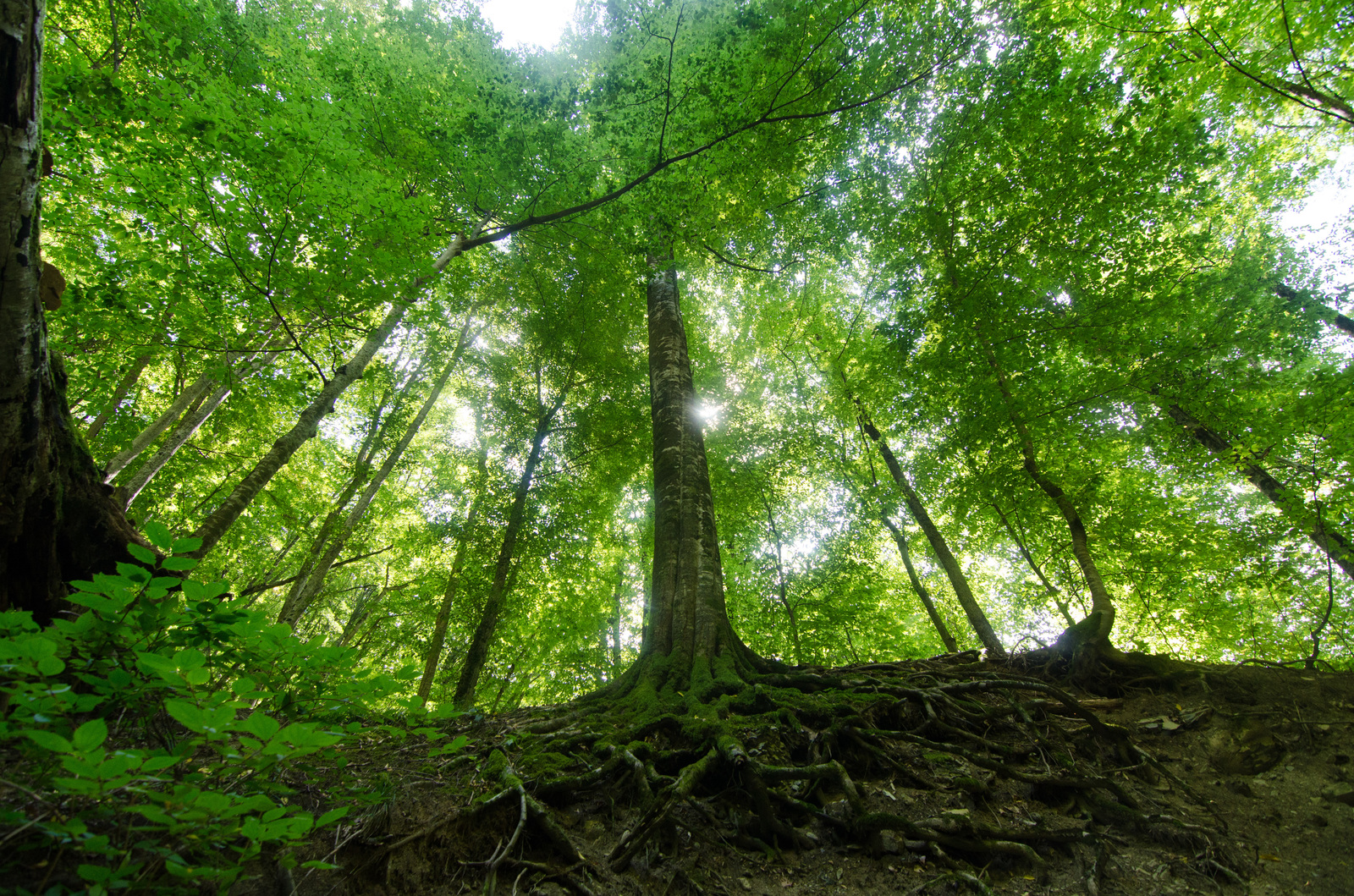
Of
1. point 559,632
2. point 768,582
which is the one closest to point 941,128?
point 768,582

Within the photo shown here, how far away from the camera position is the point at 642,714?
3.84 m

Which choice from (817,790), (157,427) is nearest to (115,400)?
(157,427)

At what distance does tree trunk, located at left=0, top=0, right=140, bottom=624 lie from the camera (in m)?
1.83

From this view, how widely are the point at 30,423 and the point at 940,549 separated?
11.5 metres

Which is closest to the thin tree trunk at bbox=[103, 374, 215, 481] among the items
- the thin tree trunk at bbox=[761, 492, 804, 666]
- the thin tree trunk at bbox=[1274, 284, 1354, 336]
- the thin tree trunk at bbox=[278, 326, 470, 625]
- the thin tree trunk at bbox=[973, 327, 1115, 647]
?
the thin tree trunk at bbox=[278, 326, 470, 625]

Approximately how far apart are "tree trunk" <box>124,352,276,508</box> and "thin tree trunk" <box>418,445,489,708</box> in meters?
4.34

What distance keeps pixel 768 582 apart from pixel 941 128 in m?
10.1

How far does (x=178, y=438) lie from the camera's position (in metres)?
7.12

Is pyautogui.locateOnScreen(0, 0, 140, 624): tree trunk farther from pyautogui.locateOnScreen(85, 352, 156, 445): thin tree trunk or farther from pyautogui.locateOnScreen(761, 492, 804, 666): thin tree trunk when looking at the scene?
pyautogui.locateOnScreen(761, 492, 804, 666): thin tree trunk

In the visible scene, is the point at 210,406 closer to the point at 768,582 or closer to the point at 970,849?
the point at 970,849

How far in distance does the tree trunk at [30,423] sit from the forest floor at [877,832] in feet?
5.81

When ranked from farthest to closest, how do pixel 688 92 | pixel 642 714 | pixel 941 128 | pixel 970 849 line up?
pixel 941 128, pixel 688 92, pixel 642 714, pixel 970 849

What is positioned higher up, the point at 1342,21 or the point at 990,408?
the point at 1342,21

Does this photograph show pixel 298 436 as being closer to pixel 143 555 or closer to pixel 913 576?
pixel 143 555
